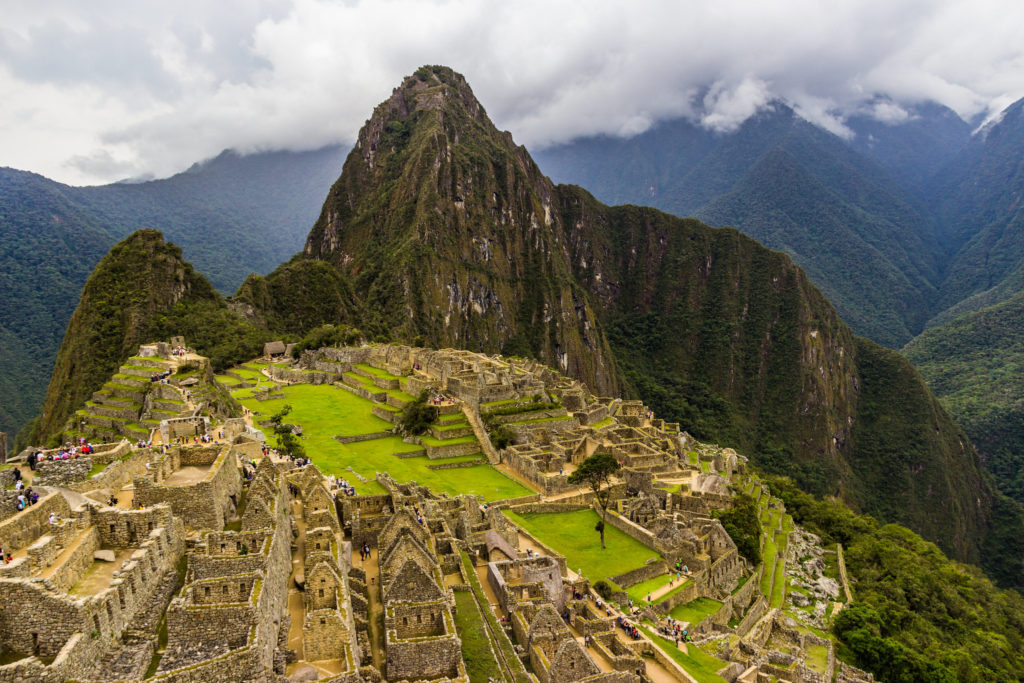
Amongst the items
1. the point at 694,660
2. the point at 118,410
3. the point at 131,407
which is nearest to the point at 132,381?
the point at 118,410

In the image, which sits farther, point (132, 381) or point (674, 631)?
point (132, 381)

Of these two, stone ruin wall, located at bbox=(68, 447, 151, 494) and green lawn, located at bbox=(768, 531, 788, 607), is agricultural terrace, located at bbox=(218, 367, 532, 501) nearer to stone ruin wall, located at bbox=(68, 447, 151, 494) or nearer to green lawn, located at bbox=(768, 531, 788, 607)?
stone ruin wall, located at bbox=(68, 447, 151, 494)

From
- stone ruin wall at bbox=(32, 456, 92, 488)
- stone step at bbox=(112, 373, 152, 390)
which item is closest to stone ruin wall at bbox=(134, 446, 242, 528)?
stone ruin wall at bbox=(32, 456, 92, 488)

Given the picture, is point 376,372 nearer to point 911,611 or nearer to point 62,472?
point 911,611

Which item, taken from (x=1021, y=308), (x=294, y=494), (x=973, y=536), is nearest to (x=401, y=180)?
(x=973, y=536)

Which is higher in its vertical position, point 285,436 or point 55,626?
point 55,626

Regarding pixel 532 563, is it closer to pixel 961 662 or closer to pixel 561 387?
pixel 961 662

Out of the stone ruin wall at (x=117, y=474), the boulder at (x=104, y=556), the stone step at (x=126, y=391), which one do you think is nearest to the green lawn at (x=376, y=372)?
the stone step at (x=126, y=391)
